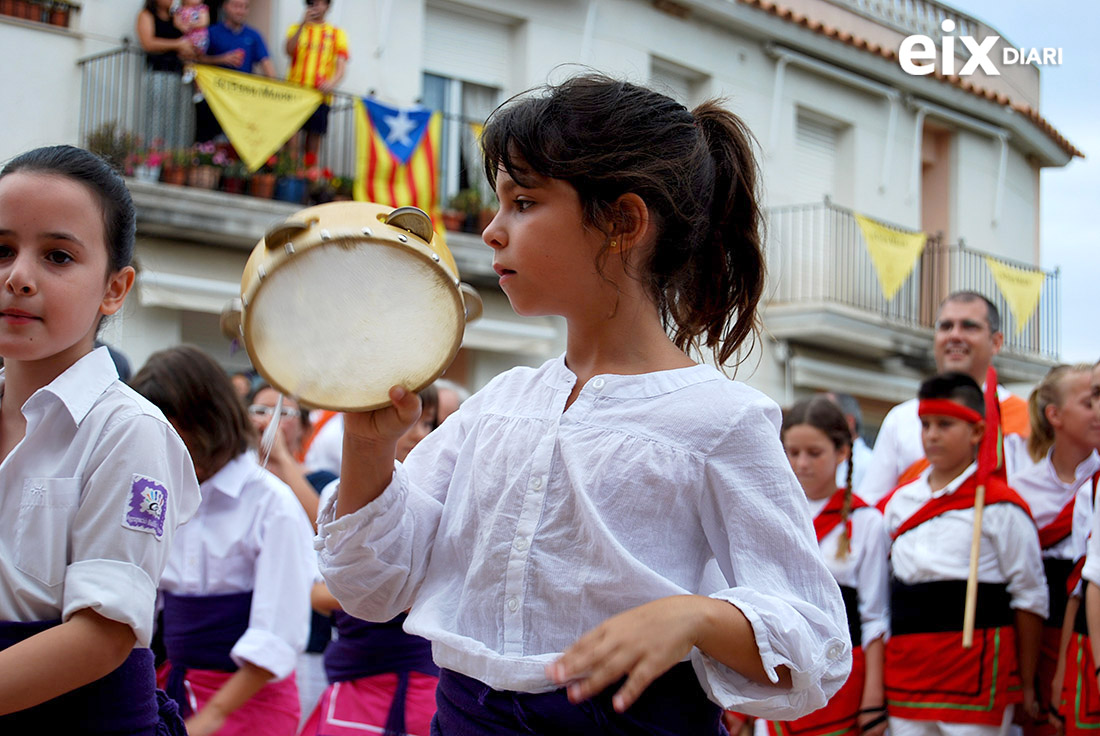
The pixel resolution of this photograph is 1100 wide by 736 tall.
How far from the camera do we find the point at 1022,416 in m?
5.52

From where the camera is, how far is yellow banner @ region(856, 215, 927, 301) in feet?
45.0

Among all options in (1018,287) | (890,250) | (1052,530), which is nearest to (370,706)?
(1052,530)

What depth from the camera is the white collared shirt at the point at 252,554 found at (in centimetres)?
331

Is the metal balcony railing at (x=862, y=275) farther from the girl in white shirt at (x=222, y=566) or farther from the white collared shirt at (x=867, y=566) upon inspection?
the girl in white shirt at (x=222, y=566)

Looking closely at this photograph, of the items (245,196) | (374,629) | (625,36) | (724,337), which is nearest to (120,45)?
(245,196)

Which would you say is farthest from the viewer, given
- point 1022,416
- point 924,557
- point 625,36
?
point 625,36

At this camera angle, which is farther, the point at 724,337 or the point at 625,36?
the point at 625,36

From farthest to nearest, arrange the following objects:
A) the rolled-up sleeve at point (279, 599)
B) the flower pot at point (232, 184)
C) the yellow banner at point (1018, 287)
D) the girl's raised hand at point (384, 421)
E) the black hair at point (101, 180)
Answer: the yellow banner at point (1018, 287) < the flower pot at point (232, 184) < the rolled-up sleeve at point (279, 599) < the black hair at point (101, 180) < the girl's raised hand at point (384, 421)

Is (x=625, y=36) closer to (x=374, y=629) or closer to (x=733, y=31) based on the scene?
(x=733, y=31)

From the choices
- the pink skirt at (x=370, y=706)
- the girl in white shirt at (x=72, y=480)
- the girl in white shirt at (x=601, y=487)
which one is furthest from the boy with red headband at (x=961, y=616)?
the girl in white shirt at (x=72, y=480)

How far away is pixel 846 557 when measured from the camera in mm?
4570

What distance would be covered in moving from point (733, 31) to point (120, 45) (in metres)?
7.02

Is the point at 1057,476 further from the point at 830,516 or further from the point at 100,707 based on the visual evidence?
the point at 100,707

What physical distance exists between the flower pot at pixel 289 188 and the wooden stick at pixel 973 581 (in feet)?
24.5
